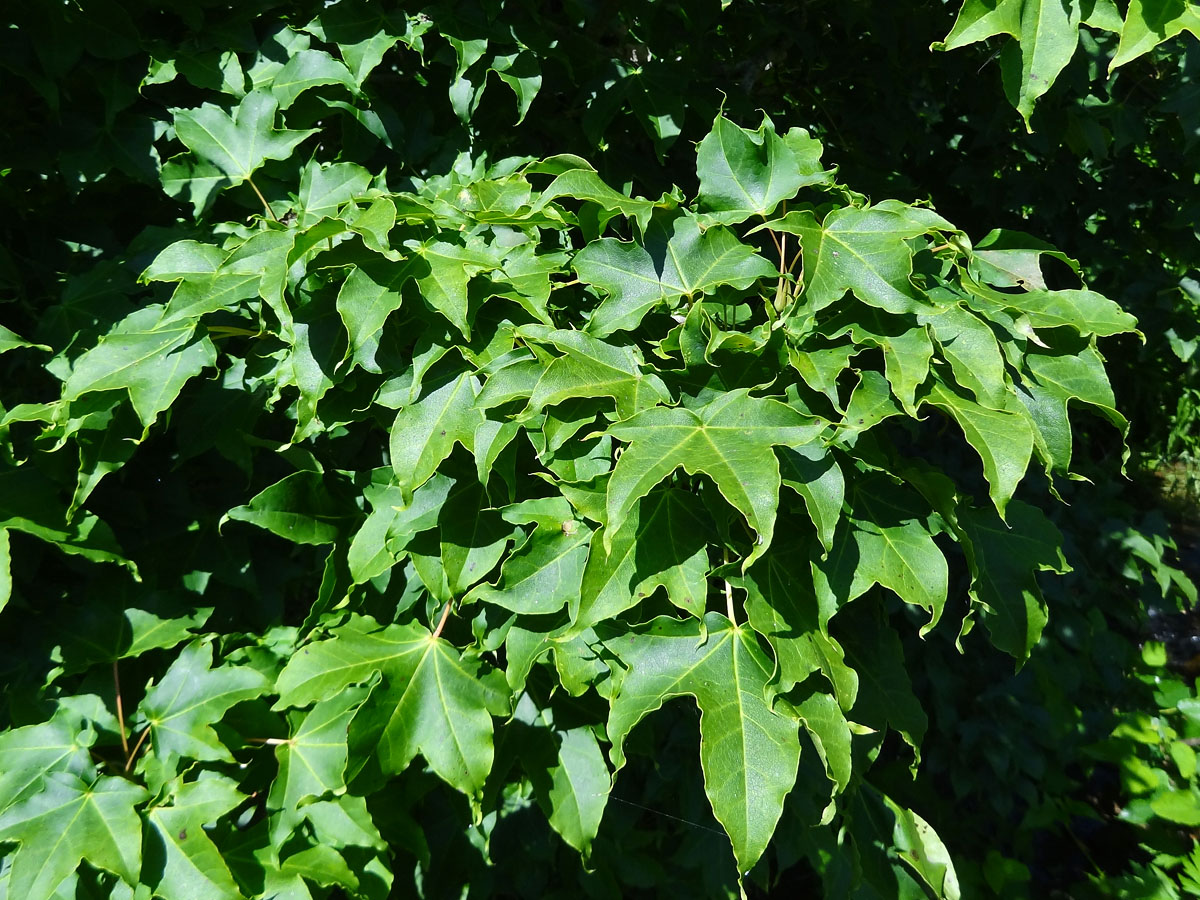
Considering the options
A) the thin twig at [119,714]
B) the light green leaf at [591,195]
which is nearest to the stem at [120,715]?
the thin twig at [119,714]

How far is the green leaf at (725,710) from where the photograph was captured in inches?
44.8

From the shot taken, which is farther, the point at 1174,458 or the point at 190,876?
the point at 1174,458

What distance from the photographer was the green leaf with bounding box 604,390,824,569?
1051 millimetres

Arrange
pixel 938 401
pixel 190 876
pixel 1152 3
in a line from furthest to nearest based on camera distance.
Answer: pixel 190 876 < pixel 1152 3 < pixel 938 401

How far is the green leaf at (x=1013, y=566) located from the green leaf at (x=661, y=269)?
47 centimetres

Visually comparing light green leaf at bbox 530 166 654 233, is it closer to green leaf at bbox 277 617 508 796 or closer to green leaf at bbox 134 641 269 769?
green leaf at bbox 277 617 508 796

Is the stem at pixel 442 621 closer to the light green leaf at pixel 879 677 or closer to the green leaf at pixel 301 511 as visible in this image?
the green leaf at pixel 301 511

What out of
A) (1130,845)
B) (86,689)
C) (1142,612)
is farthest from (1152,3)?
(1130,845)

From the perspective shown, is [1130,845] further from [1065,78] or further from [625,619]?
[625,619]

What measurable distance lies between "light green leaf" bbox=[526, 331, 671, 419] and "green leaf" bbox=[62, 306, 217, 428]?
599 mm

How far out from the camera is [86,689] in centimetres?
169

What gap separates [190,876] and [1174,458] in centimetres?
552

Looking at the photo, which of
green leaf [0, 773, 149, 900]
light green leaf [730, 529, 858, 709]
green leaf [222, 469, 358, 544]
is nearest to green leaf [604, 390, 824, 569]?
light green leaf [730, 529, 858, 709]

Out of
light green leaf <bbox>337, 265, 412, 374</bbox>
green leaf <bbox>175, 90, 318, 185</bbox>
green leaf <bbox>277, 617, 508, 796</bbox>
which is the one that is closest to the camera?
light green leaf <bbox>337, 265, 412, 374</bbox>
